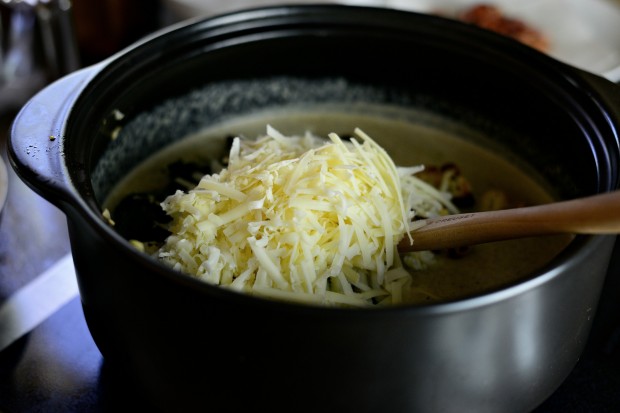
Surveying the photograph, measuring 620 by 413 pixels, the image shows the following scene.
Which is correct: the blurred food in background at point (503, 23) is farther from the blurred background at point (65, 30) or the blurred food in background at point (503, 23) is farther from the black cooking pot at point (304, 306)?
the black cooking pot at point (304, 306)

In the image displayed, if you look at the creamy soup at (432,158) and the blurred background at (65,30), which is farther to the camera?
the blurred background at (65,30)

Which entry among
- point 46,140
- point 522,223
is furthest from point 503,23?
point 46,140

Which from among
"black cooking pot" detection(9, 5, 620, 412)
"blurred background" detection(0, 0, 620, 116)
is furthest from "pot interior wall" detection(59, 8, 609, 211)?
"blurred background" detection(0, 0, 620, 116)

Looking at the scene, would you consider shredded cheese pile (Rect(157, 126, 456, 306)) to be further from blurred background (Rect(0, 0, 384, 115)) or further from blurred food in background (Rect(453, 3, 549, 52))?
blurred food in background (Rect(453, 3, 549, 52))

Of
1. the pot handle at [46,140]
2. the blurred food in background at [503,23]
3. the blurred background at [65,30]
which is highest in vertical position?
the pot handle at [46,140]

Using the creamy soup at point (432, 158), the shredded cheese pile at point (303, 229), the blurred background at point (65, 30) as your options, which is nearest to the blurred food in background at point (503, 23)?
the blurred background at point (65, 30)
